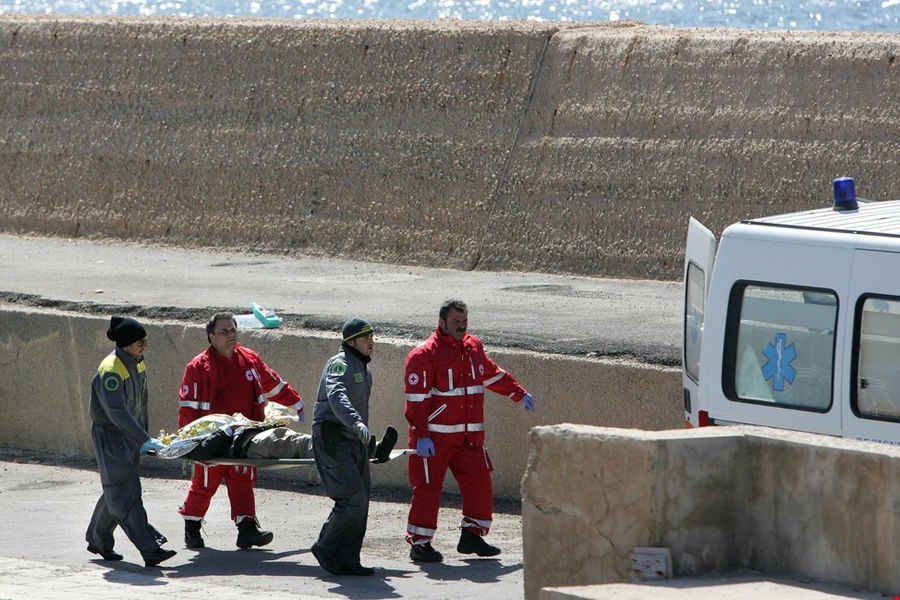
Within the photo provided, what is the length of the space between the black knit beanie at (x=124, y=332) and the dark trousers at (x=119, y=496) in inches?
23.1

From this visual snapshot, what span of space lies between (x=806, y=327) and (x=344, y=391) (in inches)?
113

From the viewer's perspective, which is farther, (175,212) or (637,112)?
(175,212)

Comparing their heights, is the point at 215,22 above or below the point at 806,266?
above

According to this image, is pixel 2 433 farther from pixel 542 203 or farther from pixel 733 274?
pixel 733 274

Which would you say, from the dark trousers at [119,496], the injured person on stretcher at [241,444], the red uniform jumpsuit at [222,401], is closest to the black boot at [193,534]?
the red uniform jumpsuit at [222,401]

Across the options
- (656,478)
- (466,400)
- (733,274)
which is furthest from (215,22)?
(656,478)

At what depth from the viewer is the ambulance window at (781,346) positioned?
8.29 m

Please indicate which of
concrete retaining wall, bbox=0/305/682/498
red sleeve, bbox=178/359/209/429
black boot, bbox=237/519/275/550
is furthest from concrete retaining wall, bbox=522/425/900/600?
concrete retaining wall, bbox=0/305/682/498

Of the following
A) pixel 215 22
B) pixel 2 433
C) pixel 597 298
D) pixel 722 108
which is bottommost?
pixel 2 433

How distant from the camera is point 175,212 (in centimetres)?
1819

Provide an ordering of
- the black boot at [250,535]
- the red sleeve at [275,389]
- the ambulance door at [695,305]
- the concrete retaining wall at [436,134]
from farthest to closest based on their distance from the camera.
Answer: the concrete retaining wall at [436,134], the red sleeve at [275,389], the black boot at [250,535], the ambulance door at [695,305]

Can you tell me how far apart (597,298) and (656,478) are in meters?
7.33

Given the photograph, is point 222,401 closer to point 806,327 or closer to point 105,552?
point 105,552

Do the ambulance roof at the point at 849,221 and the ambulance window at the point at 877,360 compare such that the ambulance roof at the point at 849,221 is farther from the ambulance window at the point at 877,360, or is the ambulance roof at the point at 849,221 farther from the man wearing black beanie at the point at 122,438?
the man wearing black beanie at the point at 122,438
